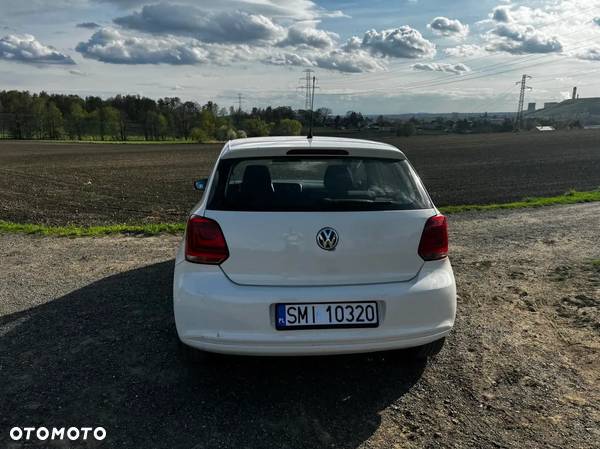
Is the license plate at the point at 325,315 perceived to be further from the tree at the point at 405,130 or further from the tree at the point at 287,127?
the tree at the point at 405,130

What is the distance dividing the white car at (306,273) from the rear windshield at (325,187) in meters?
0.01

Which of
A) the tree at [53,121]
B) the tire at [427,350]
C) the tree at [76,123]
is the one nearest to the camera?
the tire at [427,350]

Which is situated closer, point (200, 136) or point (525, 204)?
point (525, 204)

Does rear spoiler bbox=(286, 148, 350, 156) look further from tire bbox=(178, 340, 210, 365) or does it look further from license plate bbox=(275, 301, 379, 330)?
tire bbox=(178, 340, 210, 365)

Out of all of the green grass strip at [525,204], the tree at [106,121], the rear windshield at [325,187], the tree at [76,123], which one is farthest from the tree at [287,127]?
the rear windshield at [325,187]

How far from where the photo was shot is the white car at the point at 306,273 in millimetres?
2965

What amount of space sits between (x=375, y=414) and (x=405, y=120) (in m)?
95.5

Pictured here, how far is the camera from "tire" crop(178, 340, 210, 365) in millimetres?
3429

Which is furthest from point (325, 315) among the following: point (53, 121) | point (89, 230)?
point (53, 121)

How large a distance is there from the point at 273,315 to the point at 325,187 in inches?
36.7

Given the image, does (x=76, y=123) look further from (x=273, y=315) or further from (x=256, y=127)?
(x=273, y=315)

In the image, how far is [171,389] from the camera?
329 centimetres

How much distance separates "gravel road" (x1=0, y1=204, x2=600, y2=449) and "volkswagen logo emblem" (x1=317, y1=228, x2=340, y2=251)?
1.04 m

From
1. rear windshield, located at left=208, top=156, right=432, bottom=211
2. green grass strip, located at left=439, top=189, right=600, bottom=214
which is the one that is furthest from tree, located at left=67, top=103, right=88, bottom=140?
rear windshield, located at left=208, top=156, right=432, bottom=211
